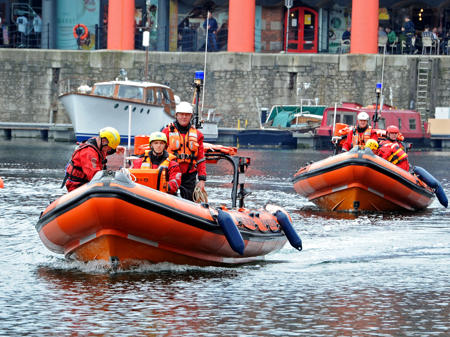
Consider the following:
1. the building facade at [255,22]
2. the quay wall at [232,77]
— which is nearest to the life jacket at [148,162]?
the quay wall at [232,77]

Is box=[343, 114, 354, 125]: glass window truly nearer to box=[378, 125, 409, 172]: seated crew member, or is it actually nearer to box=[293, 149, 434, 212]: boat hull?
box=[293, 149, 434, 212]: boat hull

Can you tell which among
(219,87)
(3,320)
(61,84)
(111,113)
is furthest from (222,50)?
(3,320)

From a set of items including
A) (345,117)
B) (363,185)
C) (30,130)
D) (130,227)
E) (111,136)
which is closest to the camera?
(130,227)

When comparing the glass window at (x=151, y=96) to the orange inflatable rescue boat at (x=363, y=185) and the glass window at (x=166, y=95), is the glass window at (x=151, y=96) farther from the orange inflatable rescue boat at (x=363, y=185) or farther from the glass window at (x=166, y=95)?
the orange inflatable rescue boat at (x=363, y=185)

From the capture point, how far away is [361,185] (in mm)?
20031

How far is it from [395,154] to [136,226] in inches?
370

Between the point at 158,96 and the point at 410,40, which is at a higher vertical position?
the point at 410,40

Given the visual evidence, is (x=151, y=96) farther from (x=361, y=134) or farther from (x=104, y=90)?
(x=361, y=134)

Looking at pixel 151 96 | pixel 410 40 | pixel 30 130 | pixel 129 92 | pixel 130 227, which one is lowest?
pixel 30 130

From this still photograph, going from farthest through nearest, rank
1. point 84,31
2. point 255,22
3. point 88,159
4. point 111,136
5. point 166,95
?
point 84,31 < point 255,22 < point 166,95 < point 111,136 < point 88,159

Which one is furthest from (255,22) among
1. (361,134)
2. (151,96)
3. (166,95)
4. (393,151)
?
(393,151)

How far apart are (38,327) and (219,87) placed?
35786 mm

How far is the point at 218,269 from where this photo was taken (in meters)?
13.4

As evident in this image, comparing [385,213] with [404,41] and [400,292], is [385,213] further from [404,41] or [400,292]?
[404,41]
